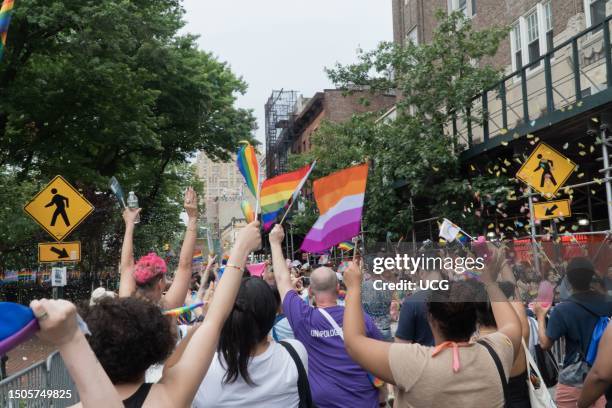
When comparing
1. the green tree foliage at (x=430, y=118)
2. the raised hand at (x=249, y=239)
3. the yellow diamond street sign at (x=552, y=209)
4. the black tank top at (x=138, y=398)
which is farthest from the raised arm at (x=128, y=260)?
the green tree foliage at (x=430, y=118)

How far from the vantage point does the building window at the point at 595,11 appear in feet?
49.1

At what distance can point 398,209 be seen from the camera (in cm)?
1875

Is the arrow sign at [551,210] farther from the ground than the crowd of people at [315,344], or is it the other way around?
the arrow sign at [551,210]

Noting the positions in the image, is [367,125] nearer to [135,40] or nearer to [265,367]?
[135,40]

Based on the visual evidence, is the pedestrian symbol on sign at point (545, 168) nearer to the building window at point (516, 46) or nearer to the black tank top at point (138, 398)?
the black tank top at point (138, 398)

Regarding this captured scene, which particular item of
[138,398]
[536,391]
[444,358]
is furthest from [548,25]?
[138,398]

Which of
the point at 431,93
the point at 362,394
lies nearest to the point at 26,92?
the point at 431,93

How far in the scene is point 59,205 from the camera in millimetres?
8828

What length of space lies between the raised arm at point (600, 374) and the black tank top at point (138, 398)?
2355mm

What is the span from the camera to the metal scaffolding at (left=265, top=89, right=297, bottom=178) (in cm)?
4934

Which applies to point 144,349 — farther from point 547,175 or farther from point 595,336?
point 547,175

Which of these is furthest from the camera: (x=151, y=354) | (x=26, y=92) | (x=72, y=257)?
(x=26, y=92)

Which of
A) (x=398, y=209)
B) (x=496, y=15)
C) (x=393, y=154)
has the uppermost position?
(x=496, y=15)

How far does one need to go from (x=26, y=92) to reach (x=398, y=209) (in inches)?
424
